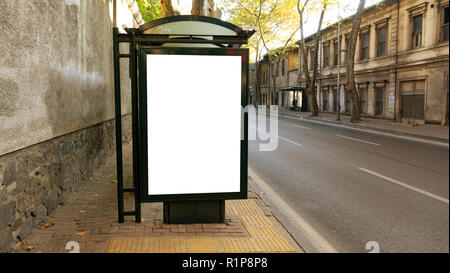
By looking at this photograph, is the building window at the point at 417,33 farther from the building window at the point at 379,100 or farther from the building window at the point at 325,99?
the building window at the point at 325,99

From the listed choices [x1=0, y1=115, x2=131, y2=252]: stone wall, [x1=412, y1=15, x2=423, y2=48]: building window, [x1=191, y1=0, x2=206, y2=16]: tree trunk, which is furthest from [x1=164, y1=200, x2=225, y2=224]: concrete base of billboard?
[x1=412, y1=15, x2=423, y2=48]: building window

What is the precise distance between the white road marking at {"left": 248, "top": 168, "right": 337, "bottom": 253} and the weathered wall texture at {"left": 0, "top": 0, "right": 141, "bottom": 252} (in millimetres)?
3227

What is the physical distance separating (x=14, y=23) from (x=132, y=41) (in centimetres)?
123

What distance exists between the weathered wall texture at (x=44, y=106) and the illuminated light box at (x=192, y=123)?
4.33 feet

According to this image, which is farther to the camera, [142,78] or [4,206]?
[142,78]

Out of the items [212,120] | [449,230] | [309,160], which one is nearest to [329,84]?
[309,160]

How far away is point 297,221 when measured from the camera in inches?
200

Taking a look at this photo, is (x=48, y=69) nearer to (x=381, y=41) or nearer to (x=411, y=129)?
(x=411, y=129)

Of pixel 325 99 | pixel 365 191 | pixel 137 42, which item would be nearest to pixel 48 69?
pixel 137 42

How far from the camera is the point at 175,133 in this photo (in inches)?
175

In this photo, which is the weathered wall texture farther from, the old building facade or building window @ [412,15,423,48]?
building window @ [412,15,423,48]

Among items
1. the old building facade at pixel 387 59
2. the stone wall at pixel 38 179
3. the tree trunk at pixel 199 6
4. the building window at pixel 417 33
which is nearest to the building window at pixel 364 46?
the old building facade at pixel 387 59

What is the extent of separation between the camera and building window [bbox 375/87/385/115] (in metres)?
25.8
